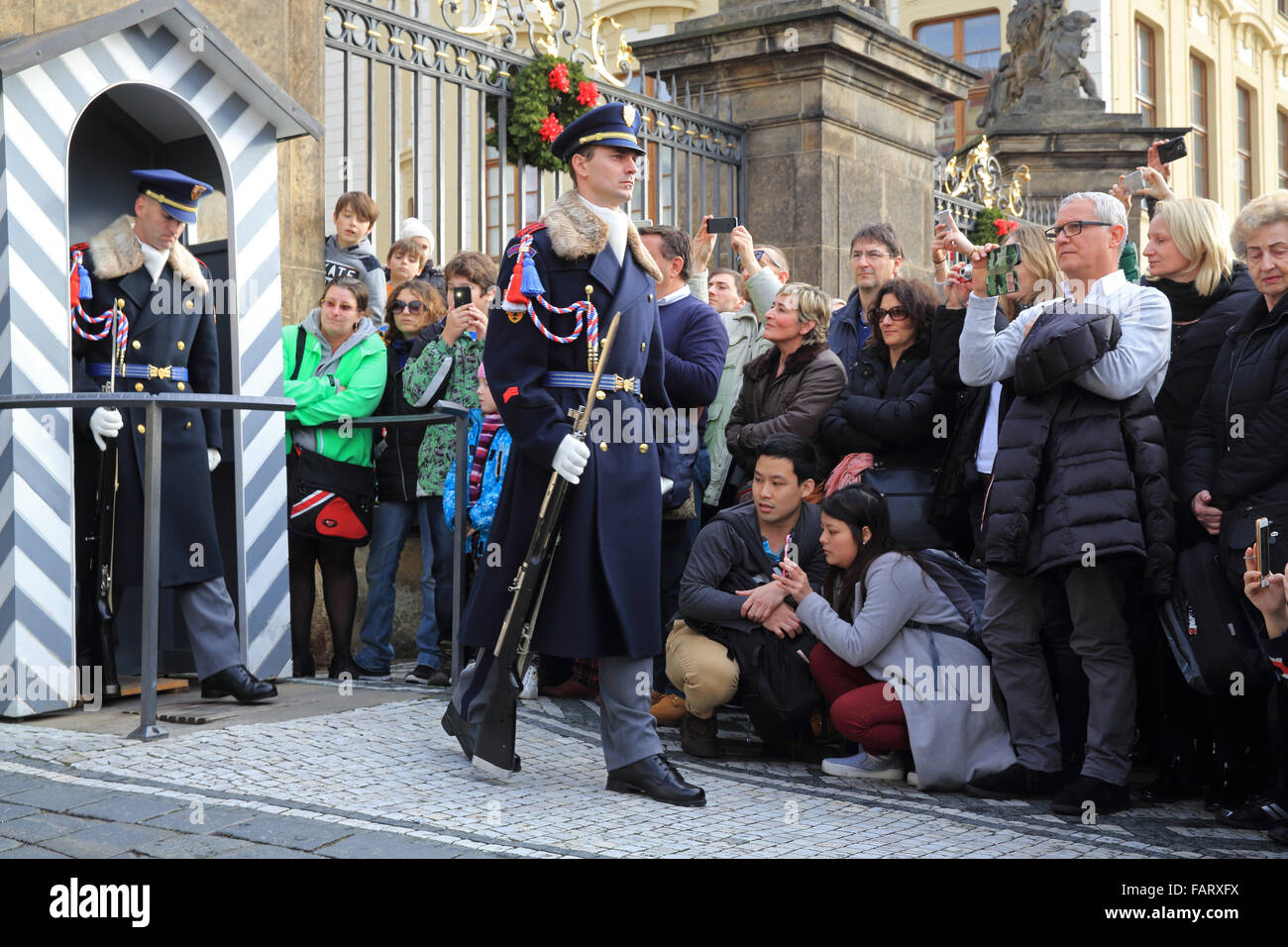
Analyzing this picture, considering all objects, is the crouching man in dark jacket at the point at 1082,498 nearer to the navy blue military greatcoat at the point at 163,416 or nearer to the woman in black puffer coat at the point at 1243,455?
the woman in black puffer coat at the point at 1243,455

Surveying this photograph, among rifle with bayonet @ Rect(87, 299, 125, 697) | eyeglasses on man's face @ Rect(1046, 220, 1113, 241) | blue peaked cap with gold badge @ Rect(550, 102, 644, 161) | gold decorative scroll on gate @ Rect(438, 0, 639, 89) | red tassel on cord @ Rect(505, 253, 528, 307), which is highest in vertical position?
gold decorative scroll on gate @ Rect(438, 0, 639, 89)

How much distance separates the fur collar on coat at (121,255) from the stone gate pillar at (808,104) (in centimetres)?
538

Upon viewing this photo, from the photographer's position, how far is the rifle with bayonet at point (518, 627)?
16.9 feet

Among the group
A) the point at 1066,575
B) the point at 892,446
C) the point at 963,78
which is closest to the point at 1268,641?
the point at 1066,575

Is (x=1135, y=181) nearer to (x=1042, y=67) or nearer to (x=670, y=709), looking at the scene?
(x=670, y=709)

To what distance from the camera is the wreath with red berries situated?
9.46 m

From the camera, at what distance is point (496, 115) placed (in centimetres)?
945

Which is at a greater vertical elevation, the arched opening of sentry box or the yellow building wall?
the yellow building wall

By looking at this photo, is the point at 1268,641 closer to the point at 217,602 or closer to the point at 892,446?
the point at 892,446

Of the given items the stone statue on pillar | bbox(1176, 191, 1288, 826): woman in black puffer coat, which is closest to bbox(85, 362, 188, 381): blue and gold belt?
bbox(1176, 191, 1288, 826): woman in black puffer coat

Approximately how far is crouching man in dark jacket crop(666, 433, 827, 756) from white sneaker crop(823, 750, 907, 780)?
0.87ft

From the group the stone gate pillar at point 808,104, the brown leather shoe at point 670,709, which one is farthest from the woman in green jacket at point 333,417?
the stone gate pillar at point 808,104

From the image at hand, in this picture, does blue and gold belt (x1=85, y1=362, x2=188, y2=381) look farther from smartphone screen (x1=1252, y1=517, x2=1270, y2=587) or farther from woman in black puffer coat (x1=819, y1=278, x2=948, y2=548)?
smartphone screen (x1=1252, y1=517, x2=1270, y2=587)
